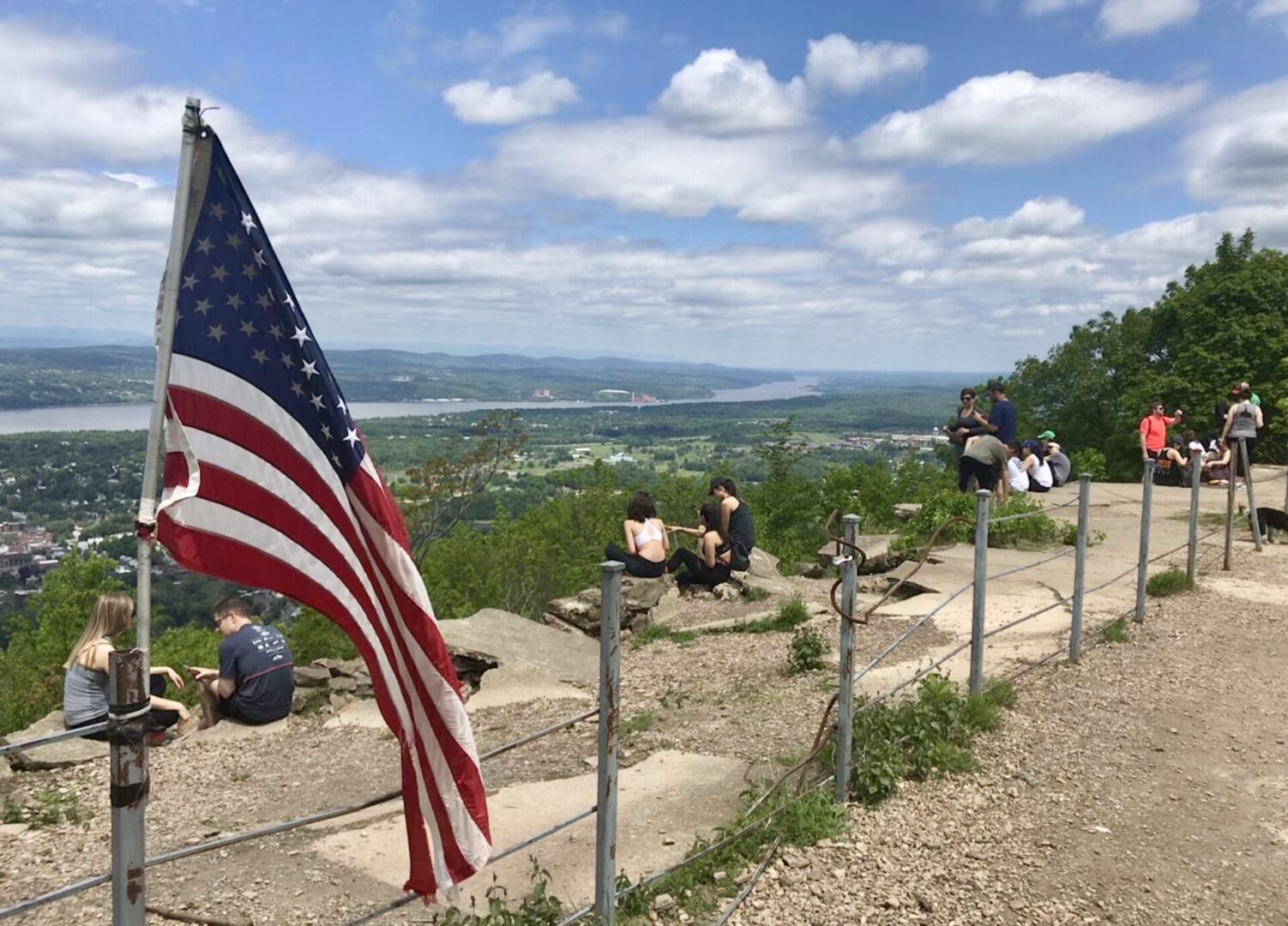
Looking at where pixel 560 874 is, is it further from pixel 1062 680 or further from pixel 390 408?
pixel 390 408

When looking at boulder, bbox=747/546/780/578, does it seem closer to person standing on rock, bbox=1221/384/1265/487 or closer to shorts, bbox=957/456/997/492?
shorts, bbox=957/456/997/492

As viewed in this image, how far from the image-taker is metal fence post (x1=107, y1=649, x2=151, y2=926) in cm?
218

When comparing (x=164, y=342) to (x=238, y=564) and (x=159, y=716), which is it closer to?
(x=238, y=564)

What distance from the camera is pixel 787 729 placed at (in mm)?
6953

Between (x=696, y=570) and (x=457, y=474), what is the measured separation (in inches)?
575

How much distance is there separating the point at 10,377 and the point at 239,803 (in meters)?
113

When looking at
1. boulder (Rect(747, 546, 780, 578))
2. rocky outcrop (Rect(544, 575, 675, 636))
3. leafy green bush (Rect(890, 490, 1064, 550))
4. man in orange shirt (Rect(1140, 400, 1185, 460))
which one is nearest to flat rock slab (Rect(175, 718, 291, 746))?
rocky outcrop (Rect(544, 575, 675, 636))

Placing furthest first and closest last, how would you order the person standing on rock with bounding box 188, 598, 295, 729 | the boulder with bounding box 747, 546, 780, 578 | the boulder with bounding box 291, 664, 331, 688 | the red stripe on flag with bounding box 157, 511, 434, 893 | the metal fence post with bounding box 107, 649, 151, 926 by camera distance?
the boulder with bounding box 747, 546, 780, 578, the boulder with bounding box 291, 664, 331, 688, the person standing on rock with bounding box 188, 598, 295, 729, the red stripe on flag with bounding box 157, 511, 434, 893, the metal fence post with bounding box 107, 649, 151, 926

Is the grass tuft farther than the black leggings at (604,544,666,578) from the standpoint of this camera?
No

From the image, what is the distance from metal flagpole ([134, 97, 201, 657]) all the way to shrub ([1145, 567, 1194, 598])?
10009 millimetres

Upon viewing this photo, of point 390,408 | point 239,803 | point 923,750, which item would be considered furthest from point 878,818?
point 390,408

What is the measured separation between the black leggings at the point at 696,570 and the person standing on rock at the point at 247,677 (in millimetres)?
5034

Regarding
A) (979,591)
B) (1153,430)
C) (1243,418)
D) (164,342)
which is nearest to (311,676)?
(979,591)

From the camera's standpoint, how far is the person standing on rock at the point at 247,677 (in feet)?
25.5
